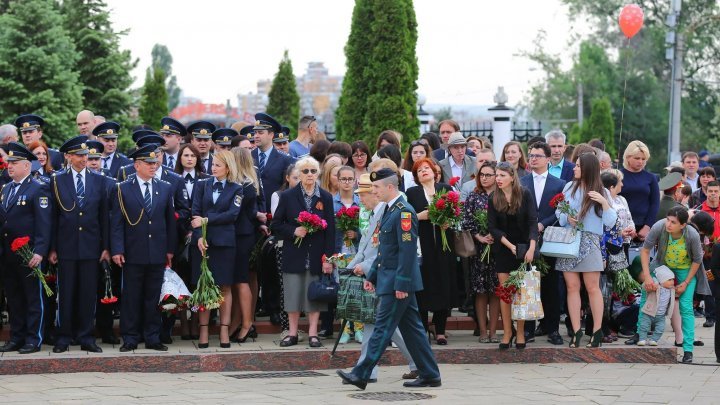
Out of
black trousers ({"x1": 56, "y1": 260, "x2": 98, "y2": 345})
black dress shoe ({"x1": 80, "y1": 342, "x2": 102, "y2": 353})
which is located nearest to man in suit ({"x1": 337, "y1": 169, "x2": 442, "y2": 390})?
black dress shoe ({"x1": 80, "y1": 342, "x2": 102, "y2": 353})

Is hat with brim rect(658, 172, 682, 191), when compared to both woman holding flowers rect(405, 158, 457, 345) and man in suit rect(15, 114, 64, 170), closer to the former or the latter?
woman holding flowers rect(405, 158, 457, 345)

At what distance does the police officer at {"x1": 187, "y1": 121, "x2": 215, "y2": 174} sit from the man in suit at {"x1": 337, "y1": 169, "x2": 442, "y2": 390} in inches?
148

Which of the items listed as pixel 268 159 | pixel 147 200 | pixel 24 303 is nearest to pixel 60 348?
pixel 24 303

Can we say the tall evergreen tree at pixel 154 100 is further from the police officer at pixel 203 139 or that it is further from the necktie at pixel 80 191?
the necktie at pixel 80 191

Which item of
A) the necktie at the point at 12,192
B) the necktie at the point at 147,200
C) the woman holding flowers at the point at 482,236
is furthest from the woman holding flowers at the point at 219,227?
the woman holding flowers at the point at 482,236

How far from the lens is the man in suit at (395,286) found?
10.1 meters

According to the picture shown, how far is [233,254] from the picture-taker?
1227 cm

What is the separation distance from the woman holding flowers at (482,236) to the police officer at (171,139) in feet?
11.6

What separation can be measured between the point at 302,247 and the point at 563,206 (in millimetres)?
2731

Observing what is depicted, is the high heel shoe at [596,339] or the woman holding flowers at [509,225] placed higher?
the woman holding flowers at [509,225]

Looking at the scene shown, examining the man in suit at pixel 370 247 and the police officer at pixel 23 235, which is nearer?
the man in suit at pixel 370 247

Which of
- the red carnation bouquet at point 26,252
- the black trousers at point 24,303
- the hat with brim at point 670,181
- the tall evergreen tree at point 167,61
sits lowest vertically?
the black trousers at point 24,303

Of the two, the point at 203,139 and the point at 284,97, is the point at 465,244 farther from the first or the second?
the point at 284,97

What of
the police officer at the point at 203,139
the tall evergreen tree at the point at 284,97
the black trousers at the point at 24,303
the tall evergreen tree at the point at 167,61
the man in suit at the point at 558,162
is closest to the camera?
the black trousers at the point at 24,303
